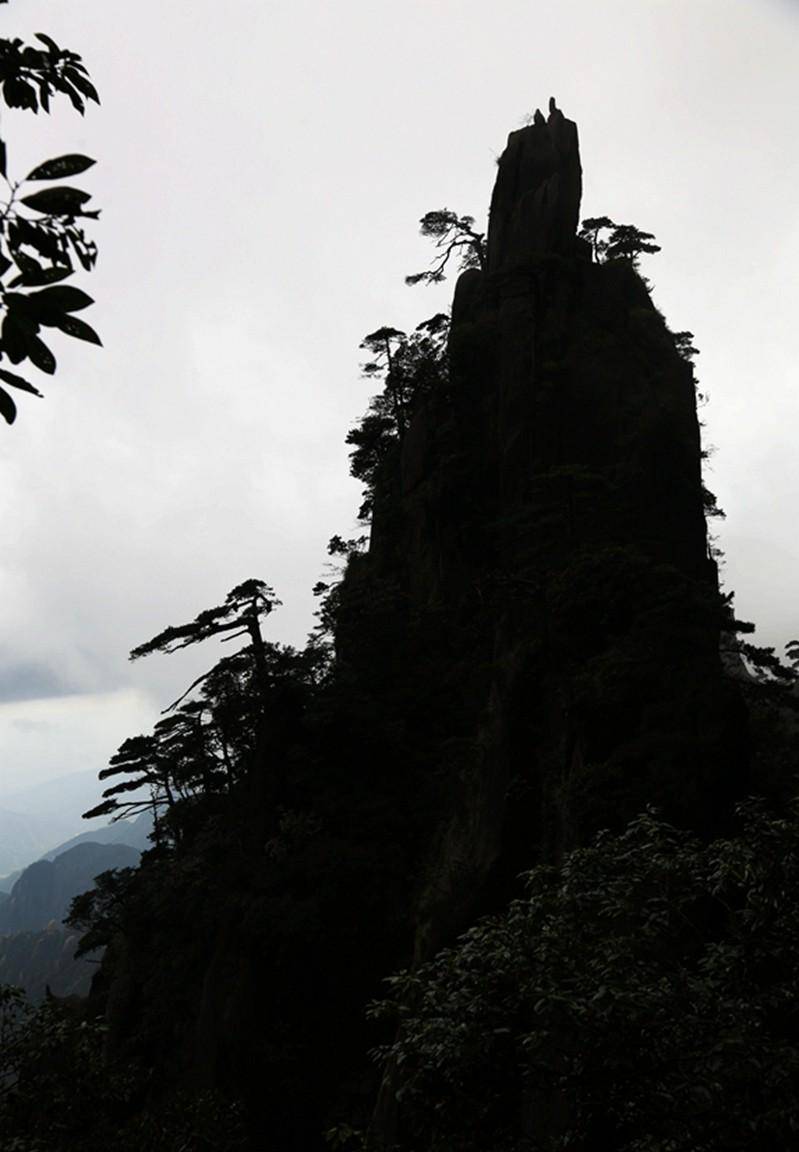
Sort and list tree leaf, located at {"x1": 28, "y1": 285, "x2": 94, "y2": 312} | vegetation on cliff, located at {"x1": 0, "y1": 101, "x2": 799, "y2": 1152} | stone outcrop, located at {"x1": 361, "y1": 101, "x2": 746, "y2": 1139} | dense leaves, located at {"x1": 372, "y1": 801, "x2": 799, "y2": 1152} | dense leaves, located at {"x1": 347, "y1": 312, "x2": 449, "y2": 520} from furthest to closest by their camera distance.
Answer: dense leaves, located at {"x1": 347, "y1": 312, "x2": 449, "y2": 520}, stone outcrop, located at {"x1": 361, "y1": 101, "x2": 746, "y2": 1139}, vegetation on cliff, located at {"x1": 0, "y1": 101, "x2": 799, "y2": 1152}, dense leaves, located at {"x1": 372, "y1": 801, "x2": 799, "y2": 1152}, tree leaf, located at {"x1": 28, "y1": 285, "x2": 94, "y2": 312}

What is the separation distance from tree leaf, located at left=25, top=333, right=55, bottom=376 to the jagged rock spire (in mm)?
29402

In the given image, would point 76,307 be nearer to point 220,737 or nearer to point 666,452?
point 666,452

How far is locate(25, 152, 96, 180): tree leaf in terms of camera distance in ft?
6.66

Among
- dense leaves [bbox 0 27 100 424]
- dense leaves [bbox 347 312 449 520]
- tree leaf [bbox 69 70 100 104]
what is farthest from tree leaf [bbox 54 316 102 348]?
dense leaves [bbox 347 312 449 520]

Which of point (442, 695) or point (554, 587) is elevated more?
point (554, 587)

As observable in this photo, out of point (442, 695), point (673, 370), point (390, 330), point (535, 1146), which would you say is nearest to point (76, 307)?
point (535, 1146)

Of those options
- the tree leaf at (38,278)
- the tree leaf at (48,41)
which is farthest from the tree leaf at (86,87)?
the tree leaf at (38,278)

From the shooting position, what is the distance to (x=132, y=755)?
29.9 metres

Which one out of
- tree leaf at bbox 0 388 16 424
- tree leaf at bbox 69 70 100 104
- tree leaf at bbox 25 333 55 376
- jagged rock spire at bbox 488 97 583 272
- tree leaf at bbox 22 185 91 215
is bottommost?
tree leaf at bbox 0 388 16 424

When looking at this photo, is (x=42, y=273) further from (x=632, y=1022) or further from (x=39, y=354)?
(x=632, y=1022)

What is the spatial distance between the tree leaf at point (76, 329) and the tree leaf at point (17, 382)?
8.6 inches

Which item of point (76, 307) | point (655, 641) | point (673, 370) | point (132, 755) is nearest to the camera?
point (76, 307)

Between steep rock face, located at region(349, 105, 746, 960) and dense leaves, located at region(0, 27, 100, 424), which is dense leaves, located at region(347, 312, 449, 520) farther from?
dense leaves, located at region(0, 27, 100, 424)

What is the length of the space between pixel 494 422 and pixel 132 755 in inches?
792
